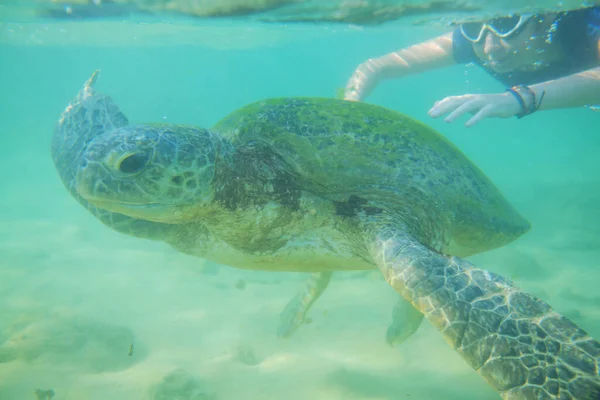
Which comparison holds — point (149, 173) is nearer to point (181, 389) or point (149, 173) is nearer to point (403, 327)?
point (181, 389)

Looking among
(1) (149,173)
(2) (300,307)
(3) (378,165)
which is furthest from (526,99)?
(2) (300,307)

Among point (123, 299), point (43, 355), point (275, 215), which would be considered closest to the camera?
point (275, 215)

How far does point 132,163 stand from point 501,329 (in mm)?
2686

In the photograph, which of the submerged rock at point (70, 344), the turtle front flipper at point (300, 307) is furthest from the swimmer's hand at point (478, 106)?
the submerged rock at point (70, 344)

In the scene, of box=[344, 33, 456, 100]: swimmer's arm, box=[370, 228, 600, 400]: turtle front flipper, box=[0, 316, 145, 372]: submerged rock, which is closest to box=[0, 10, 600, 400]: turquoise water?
box=[0, 316, 145, 372]: submerged rock

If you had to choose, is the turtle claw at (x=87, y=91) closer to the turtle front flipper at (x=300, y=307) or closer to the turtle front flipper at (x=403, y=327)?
the turtle front flipper at (x=300, y=307)

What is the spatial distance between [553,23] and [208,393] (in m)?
6.48

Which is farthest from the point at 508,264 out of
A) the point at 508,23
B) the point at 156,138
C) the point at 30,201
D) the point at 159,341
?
the point at 30,201

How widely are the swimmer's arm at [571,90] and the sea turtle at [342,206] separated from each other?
103 cm

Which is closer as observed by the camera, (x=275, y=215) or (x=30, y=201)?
(x=275, y=215)

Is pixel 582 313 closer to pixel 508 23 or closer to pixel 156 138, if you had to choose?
pixel 508 23

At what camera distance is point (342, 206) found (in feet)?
10.7

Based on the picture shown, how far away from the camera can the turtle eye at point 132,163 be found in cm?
254

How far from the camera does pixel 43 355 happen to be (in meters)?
4.29
